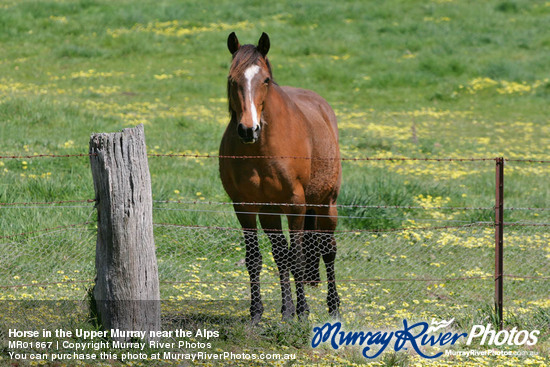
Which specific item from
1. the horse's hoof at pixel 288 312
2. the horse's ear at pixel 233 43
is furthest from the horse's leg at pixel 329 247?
the horse's ear at pixel 233 43

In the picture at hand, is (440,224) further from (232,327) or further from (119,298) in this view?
(119,298)

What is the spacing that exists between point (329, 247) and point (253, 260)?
0.98m

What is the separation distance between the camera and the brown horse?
5336 mm

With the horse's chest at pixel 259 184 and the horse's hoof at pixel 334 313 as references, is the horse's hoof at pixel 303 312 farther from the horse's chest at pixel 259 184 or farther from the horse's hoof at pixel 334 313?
the horse's chest at pixel 259 184

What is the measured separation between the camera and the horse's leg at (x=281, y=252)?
19.0 feet

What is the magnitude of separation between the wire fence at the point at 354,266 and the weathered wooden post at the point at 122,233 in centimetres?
71

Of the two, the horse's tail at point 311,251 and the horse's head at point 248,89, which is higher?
the horse's head at point 248,89

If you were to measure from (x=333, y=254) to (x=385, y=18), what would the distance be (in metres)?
18.1

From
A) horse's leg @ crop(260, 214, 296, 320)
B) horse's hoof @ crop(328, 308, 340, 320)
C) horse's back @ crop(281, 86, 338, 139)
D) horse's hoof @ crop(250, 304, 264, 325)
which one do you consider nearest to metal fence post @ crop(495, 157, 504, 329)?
horse's hoof @ crop(328, 308, 340, 320)

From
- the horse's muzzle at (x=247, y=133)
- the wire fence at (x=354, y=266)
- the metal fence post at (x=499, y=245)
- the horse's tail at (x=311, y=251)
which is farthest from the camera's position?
the horse's tail at (x=311, y=251)

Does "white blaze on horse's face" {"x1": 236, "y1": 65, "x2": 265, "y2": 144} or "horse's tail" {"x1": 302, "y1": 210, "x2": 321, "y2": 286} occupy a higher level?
"white blaze on horse's face" {"x1": 236, "y1": 65, "x2": 265, "y2": 144}

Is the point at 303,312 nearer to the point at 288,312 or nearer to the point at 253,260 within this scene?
the point at 288,312

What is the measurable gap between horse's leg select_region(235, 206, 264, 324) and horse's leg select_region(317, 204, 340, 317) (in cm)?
76

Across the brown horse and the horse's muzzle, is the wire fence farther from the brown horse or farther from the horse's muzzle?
the horse's muzzle
